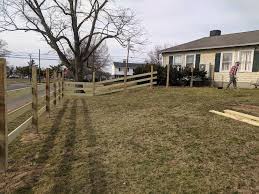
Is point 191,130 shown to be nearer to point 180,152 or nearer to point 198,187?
point 180,152

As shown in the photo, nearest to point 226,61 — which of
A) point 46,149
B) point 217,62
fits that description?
point 217,62

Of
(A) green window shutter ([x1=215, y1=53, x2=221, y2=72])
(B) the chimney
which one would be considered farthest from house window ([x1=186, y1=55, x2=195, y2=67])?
(B) the chimney

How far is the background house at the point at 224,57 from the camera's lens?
20781mm

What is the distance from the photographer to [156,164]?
207 inches

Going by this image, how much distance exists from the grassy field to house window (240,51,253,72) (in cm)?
1365

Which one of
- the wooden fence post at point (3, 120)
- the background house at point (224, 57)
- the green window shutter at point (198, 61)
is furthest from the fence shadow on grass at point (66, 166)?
the green window shutter at point (198, 61)

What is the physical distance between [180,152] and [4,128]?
2.94 m

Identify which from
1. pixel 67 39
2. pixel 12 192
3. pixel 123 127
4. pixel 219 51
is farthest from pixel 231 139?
pixel 67 39

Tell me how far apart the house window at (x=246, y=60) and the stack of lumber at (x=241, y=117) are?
12781 millimetres

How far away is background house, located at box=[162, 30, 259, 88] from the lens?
68.2 ft

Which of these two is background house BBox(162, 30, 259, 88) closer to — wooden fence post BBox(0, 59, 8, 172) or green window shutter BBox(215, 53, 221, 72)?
green window shutter BBox(215, 53, 221, 72)

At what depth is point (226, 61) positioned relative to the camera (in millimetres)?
23172

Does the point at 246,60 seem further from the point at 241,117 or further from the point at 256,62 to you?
the point at 241,117

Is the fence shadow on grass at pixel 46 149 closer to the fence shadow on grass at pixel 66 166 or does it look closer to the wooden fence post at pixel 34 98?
the fence shadow on grass at pixel 66 166
